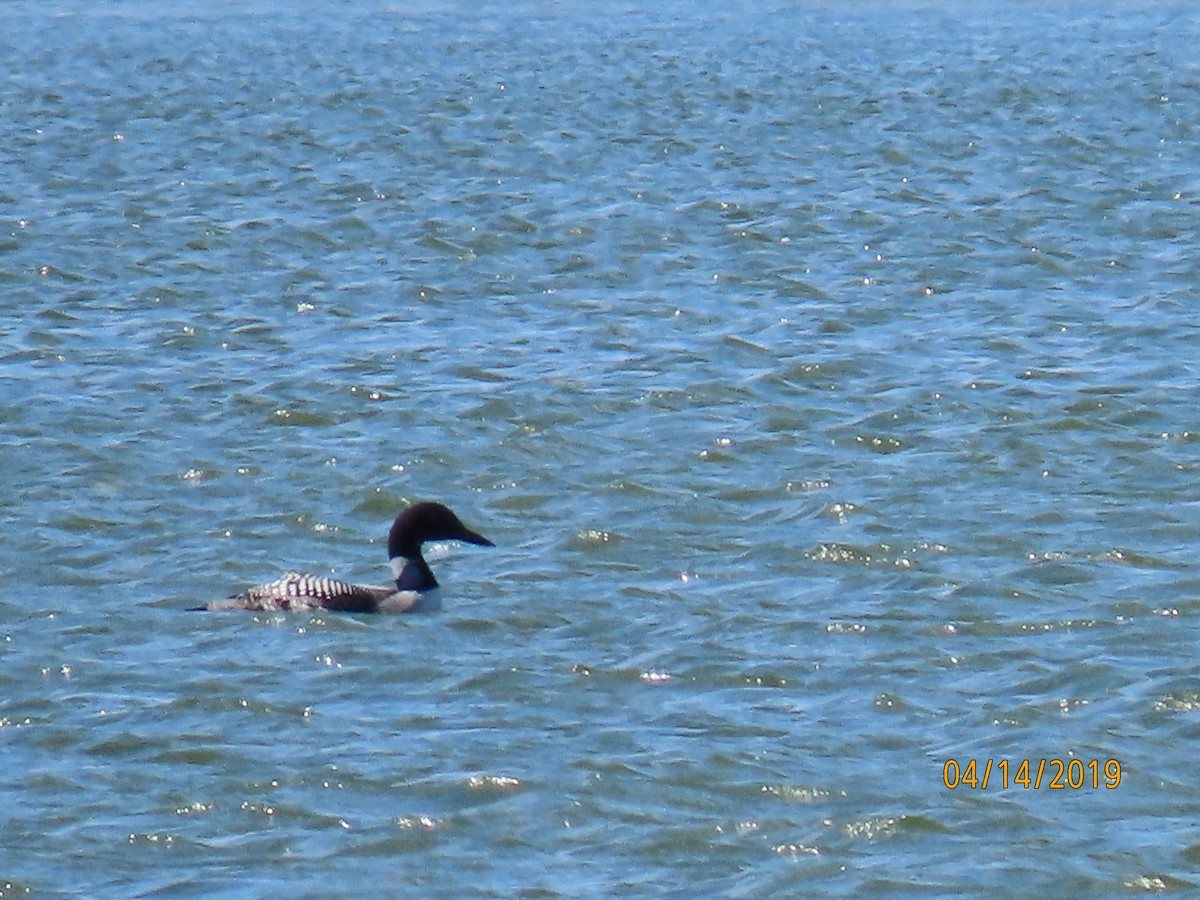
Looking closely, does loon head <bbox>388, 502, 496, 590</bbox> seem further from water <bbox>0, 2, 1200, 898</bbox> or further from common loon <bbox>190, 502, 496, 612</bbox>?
water <bbox>0, 2, 1200, 898</bbox>

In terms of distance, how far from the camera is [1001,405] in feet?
46.1

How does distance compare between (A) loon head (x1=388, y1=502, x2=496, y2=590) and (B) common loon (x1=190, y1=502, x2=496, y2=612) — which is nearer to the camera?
(B) common loon (x1=190, y1=502, x2=496, y2=612)

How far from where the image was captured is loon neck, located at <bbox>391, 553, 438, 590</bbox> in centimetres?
1094

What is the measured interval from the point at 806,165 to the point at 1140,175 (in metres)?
Answer: 3.53

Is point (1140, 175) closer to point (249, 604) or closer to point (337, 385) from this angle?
point (337, 385)

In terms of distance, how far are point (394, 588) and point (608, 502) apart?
1.72 metres

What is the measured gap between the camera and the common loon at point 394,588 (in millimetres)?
10562
